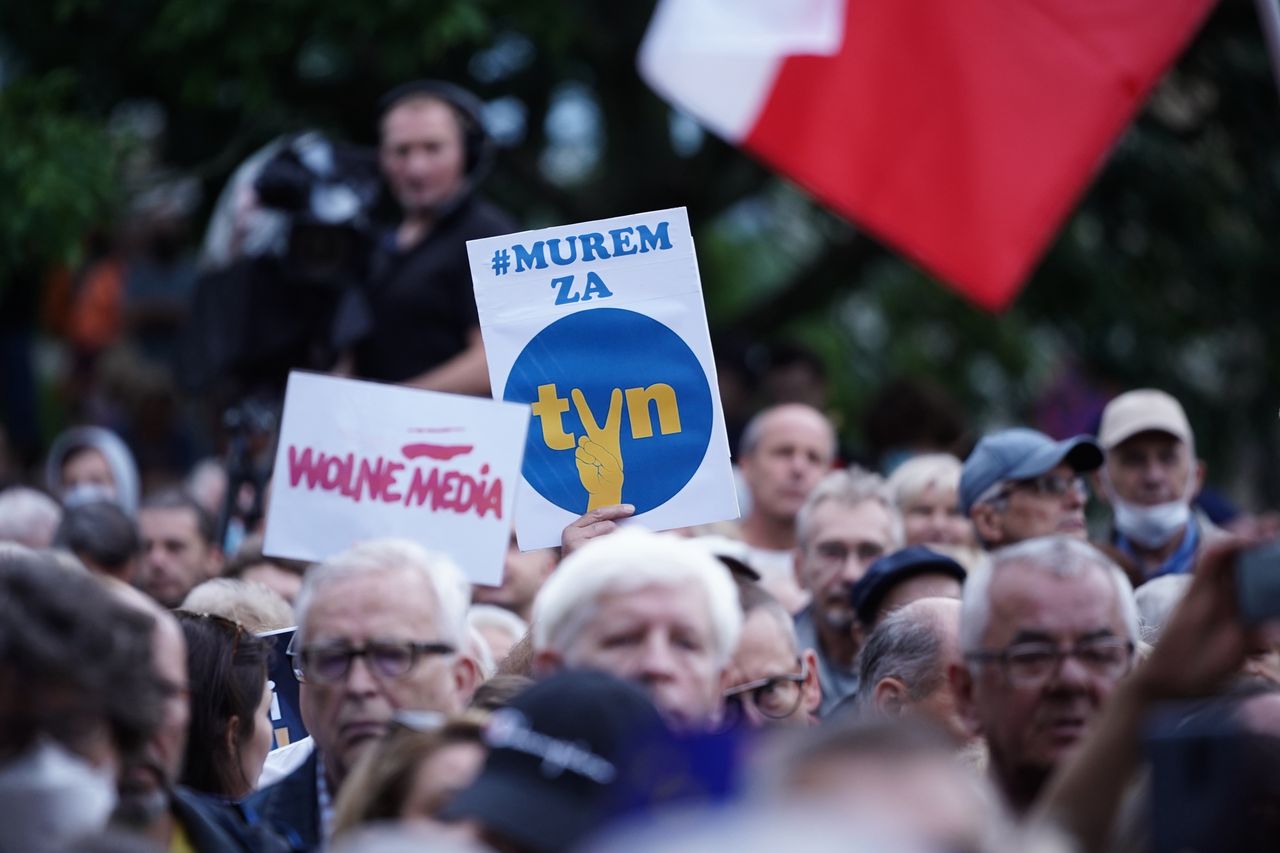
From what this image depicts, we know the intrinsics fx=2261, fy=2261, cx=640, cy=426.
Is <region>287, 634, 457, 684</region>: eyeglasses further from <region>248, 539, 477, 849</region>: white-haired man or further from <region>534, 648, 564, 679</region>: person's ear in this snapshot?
<region>534, 648, 564, 679</region>: person's ear

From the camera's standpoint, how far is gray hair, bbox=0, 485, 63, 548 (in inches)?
327

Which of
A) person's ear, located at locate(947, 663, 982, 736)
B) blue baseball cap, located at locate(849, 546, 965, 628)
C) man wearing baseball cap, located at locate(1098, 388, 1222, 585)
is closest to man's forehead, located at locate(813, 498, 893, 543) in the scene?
blue baseball cap, located at locate(849, 546, 965, 628)

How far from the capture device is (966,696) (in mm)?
4328

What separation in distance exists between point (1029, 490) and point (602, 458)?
6.17ft

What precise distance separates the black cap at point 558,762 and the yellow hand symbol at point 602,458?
8.17 ft

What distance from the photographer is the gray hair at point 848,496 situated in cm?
743

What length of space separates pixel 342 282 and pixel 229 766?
13.7ft

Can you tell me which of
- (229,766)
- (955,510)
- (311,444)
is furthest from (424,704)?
(955,510)

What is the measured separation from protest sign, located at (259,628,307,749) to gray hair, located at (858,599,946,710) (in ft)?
4.75

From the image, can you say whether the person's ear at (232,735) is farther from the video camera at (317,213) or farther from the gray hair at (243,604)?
the video camera at (317,213)

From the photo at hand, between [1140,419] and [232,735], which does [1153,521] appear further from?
[232,735]

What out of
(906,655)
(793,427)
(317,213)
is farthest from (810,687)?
(317,213)

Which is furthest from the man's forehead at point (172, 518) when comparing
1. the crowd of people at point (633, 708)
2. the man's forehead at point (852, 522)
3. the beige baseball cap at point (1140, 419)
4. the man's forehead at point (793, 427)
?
the beige baseball cap at point (1140, 419)

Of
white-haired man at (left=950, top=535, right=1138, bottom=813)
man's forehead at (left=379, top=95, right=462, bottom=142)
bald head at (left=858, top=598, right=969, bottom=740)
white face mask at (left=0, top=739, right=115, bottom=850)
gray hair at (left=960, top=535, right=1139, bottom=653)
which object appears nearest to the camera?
white face mask at (left=0, top=739, right=115, bottom=850)
